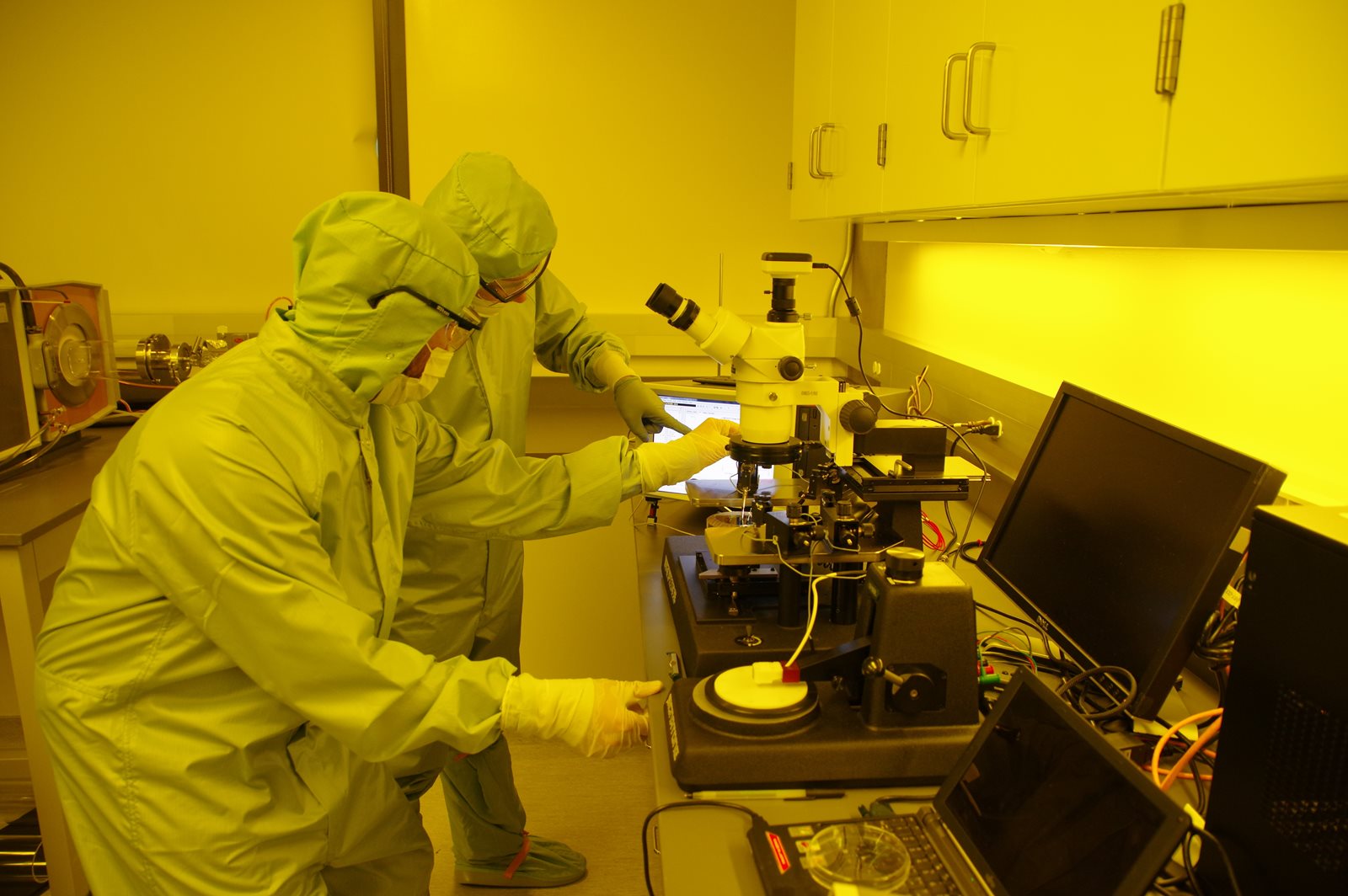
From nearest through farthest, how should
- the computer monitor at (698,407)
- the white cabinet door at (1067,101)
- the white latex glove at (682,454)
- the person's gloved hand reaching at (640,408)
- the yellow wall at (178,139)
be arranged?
the white cabinet door at (1067,101)
the white latex glove at (682,454)
the person's gloved hand reaching at (640,408)
the computer monitor at (698,407)
the yellow wall at (178,139)

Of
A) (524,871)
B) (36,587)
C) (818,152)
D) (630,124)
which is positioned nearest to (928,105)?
Result: (818,152)

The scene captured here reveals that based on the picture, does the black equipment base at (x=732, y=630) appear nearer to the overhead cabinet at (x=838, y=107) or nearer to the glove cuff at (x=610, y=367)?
the glove cuff at (x=610, y=367)

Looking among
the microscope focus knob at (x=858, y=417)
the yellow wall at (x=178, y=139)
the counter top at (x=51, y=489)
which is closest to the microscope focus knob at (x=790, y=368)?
the microscope focus knob at (x=858, y=417)

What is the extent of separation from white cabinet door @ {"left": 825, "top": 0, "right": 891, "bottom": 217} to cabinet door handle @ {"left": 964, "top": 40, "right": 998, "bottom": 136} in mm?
487

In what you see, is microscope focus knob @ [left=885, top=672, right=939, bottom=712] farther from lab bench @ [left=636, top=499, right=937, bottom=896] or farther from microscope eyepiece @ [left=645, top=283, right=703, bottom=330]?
microscope eyepiece @ [left=645, top=283, right=703, bottom=330]

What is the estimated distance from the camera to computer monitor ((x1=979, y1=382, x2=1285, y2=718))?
1.12 meters

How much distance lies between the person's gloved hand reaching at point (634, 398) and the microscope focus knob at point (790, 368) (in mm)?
761

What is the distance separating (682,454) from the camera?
173 cm

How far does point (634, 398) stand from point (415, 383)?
0.98m

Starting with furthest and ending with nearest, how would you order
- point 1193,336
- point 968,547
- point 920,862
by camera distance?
point 968,547 < point 1193,336 < point 920,862

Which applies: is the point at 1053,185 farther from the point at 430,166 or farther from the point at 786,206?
the point at 430,166

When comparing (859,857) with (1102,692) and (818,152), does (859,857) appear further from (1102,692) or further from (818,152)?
(818,152)

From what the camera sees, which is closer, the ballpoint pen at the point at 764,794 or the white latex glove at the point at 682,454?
the ballpoint pen at the point at 764,794

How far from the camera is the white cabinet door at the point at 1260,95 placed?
2.61 feet
